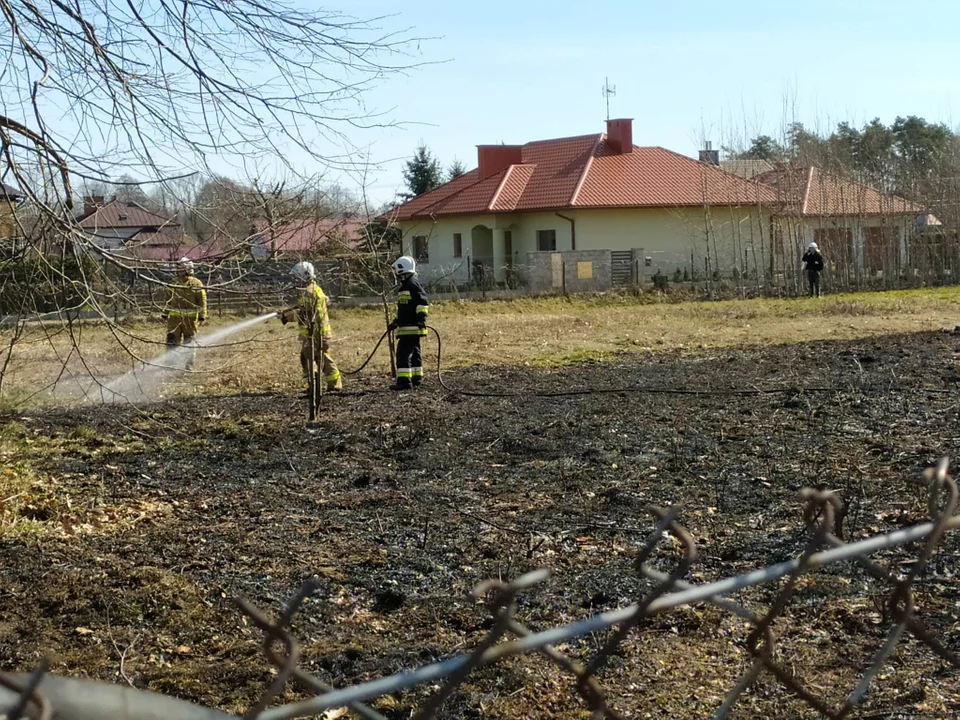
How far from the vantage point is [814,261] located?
28453 millimetres

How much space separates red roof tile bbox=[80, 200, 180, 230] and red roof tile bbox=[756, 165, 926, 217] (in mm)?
28413

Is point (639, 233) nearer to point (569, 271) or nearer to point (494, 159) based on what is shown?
point (494, 159)

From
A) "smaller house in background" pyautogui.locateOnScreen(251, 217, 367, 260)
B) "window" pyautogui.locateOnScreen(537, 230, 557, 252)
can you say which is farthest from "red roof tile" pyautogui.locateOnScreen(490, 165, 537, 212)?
"smaller house in background" pyautogui.locateOnScreen(251, 217, 367, 260)

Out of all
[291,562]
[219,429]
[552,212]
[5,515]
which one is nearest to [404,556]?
[291,562]

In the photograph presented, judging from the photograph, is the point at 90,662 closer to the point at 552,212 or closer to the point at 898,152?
the point at 552,212

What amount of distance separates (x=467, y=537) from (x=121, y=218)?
8.67 feet

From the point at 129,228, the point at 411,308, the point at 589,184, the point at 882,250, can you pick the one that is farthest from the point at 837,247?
the point at 129,228

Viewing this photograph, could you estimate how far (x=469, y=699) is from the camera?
11.8ft

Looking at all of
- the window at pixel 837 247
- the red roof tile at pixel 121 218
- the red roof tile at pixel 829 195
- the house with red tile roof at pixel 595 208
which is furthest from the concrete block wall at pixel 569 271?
the red roof tile at pixel 121 218

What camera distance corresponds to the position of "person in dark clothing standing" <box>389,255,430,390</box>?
12.0m

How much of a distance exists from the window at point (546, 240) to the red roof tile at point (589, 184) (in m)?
1.13

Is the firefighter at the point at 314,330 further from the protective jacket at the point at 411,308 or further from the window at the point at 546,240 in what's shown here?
the window at the point at 546,240

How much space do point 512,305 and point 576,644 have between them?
2303 cm

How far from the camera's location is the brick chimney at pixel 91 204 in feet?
16.5
